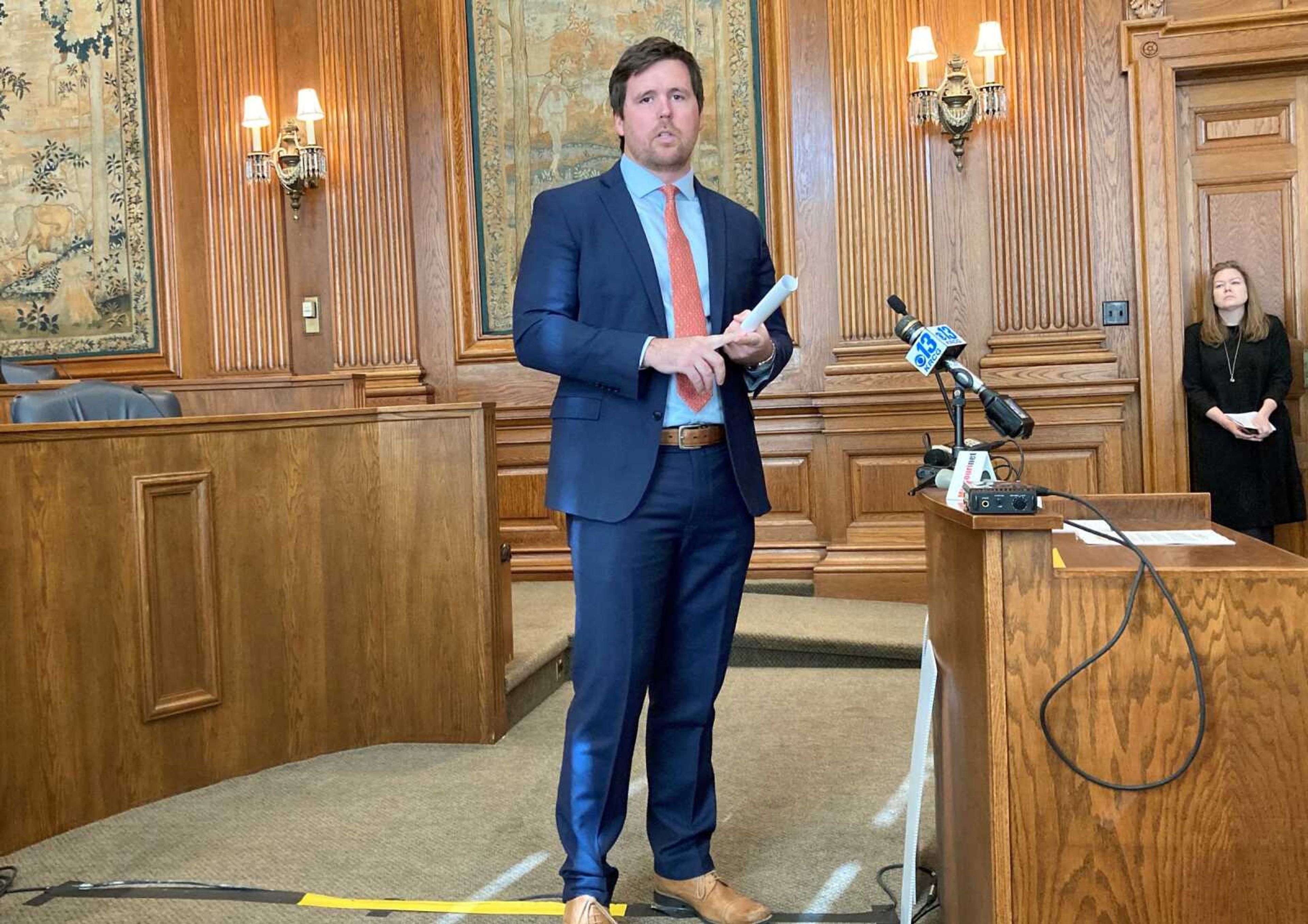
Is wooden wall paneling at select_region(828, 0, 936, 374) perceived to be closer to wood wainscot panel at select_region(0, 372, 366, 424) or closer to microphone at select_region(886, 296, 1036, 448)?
wood wainscot panel at select_region(0, 372, 366, 424)

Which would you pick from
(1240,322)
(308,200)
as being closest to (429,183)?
(308,200)

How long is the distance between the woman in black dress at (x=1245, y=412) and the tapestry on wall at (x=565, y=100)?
2003 millimetres

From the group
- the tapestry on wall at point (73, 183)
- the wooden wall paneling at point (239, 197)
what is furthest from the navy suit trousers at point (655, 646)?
the tapestry on wall at point (73, 183)

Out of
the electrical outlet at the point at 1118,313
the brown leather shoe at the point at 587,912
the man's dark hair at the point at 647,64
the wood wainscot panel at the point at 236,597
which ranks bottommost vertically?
the brown leather shoe at the point at 587,912

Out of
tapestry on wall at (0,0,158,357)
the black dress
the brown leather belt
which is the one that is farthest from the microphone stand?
tapestry on wall at (0,0,158,357)

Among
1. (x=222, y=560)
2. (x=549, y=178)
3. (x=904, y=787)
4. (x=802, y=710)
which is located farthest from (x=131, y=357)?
(x=904, y=787)

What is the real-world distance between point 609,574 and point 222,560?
1.67 m

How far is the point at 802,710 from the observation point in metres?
4.00

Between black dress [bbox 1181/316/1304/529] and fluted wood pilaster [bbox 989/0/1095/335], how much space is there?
0.59 meters

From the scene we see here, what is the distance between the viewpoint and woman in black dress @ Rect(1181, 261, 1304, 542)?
15.5 ft

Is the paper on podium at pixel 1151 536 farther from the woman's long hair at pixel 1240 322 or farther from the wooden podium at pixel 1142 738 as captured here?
the woman's long hair at pixel 1240 322

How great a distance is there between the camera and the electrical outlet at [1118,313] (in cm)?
512

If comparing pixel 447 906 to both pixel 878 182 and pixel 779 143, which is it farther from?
pixel 779 143

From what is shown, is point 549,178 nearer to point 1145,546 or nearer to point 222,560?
point 222,560
